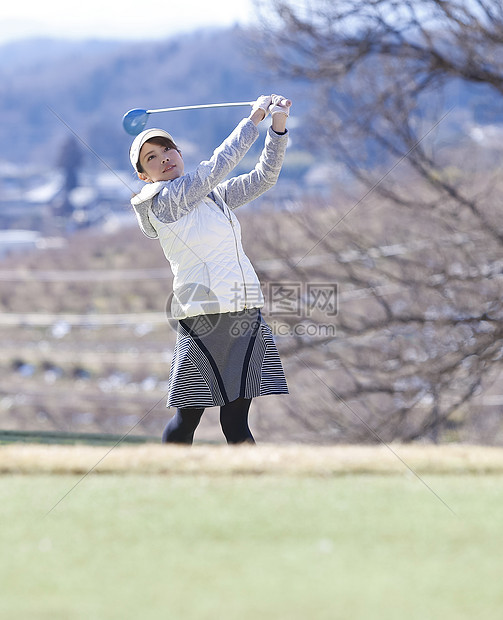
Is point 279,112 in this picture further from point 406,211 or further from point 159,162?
point 406,211

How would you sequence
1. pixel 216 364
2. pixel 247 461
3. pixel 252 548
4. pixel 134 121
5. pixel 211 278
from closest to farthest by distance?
pixel 252 548 < pixel 247 461 < pixel 211 278 < pixel 216 364 < pixel 134 121

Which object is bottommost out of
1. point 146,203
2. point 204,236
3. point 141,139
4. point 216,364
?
point 216,364

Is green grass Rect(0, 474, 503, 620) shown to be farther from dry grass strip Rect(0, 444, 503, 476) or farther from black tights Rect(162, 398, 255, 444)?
black tights Rect(162, 398, 255, 444)

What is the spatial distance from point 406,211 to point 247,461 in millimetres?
12708

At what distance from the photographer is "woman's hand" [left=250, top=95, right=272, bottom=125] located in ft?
14.5

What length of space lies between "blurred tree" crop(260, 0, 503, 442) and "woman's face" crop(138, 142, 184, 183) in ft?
24.6

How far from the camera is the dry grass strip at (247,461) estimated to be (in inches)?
144

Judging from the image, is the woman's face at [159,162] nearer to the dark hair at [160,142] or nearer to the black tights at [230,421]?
the dark hair at [160,142]

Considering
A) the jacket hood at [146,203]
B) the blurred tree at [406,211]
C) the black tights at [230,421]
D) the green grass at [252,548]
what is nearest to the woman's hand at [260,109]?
the jacket hood at [146,203]

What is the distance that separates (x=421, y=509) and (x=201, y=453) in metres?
1.10

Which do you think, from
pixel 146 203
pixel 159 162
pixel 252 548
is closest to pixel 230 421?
pixel 146 203

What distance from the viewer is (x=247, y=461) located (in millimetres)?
3688

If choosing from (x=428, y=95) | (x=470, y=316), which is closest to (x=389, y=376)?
(x=470, y=316)

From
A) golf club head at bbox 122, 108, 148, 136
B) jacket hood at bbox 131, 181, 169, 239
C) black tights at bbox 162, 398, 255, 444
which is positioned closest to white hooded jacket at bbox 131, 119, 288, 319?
jacket hood at bbox 131, 181, 169, 239
